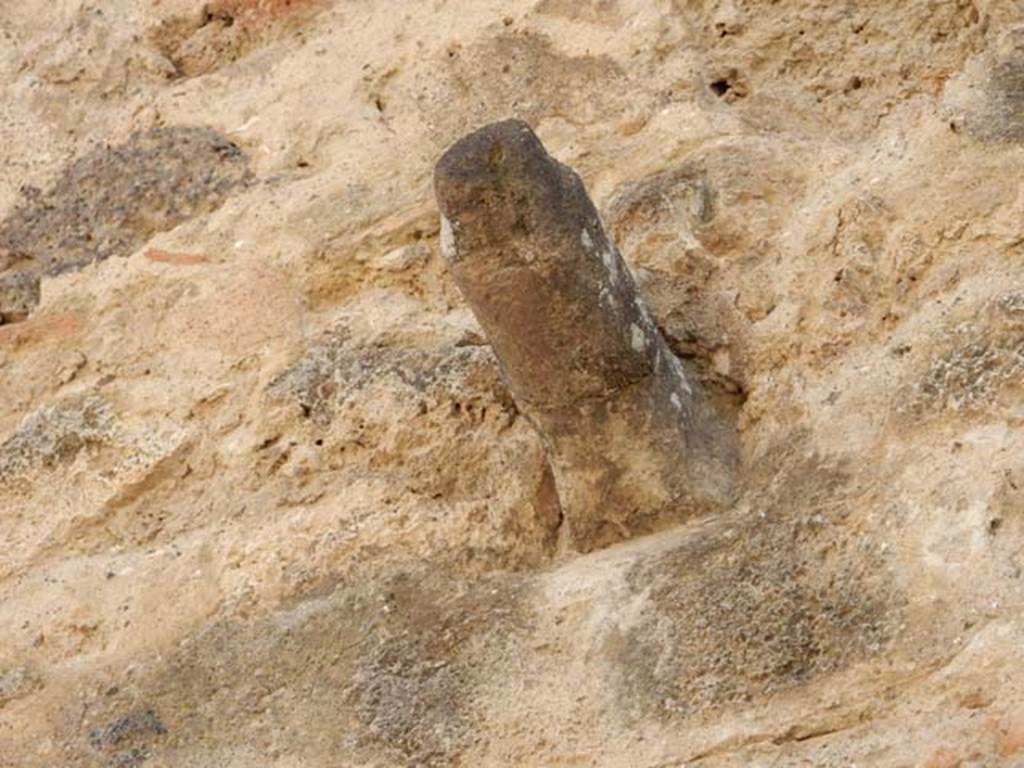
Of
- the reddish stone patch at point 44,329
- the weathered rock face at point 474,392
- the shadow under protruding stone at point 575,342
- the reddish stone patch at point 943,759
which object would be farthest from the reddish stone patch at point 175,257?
the reddish stone patch at point 943,759

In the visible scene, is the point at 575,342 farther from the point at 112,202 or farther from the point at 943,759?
the point at 112,202

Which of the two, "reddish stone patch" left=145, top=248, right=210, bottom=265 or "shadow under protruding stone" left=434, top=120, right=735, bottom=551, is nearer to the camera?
"shadow under protruding stone" left=434, top=120, right=735, bottom=551

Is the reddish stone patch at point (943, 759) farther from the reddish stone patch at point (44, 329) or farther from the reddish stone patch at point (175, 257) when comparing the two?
the reddish stone patch at point (44, 329)

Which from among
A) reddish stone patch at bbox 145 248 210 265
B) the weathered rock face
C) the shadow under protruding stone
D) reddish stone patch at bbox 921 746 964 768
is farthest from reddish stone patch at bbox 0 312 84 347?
reddish stone patch at bbox 921 746 964 768

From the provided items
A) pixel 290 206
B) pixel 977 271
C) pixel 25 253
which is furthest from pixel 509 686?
pixel 25 253

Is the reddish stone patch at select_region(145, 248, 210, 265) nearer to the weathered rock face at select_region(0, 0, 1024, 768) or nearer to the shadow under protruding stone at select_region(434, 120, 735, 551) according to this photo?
the weathered rock face at select_region(0, 0, 1024, 768)

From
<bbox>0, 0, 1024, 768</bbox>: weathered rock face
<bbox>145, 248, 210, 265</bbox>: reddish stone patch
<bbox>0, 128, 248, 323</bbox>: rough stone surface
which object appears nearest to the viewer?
<bbox>0, 0, 1024, 768</bbox>: weathered rock face

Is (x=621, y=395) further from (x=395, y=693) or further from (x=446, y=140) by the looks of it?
(x=446, y=140)

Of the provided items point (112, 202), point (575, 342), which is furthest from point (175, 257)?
point (575, 342)
